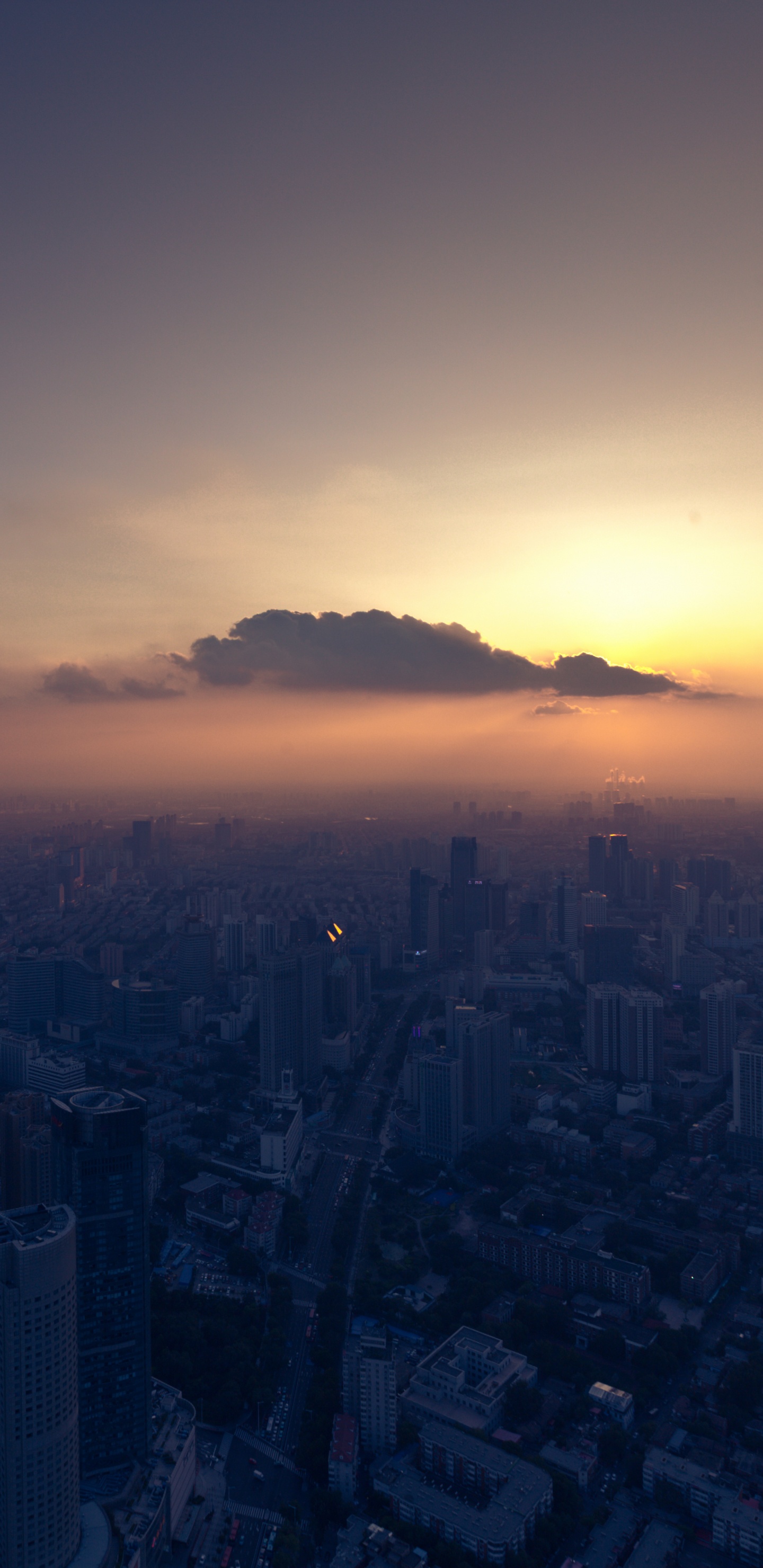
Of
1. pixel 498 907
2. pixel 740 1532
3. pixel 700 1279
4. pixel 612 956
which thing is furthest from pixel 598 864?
pixel 740 1532

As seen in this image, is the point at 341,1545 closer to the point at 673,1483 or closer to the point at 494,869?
the point at 673,1483

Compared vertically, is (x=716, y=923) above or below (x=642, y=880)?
below

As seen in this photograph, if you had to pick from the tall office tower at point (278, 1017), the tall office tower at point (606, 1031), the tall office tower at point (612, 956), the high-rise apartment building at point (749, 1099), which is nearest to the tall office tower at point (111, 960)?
the tall office tower at point (278, 1017)

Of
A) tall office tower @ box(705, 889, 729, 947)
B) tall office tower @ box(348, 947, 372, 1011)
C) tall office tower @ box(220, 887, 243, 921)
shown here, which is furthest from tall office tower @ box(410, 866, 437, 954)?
tall office tower @ box(705, 889, 729, 947)

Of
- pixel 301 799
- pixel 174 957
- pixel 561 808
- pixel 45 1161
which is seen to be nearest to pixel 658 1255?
pixel 45 1161

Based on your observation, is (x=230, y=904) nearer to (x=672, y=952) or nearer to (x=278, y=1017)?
(x=278, y=1017)

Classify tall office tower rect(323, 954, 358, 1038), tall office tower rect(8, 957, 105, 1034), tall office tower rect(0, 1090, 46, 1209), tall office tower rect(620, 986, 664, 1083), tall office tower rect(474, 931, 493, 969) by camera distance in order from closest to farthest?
tall office tower rect(0, 1090, 46, 1209) → tall office tower rect(620, 986, 664, 1083) → tall office tower rect(323, 954, 358, 1038) → tall office tower rect(8, 957, 105, 1034) → tall office tower rect(474, 931, 493, 969)

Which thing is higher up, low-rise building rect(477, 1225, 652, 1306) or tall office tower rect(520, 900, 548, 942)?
tall office tower rect(520, 900, 548, 942)

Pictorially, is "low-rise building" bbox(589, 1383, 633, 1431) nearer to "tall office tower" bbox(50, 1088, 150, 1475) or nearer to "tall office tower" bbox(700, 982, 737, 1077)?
"tall office tower" bbox(50, 1088, 150, 1475)
